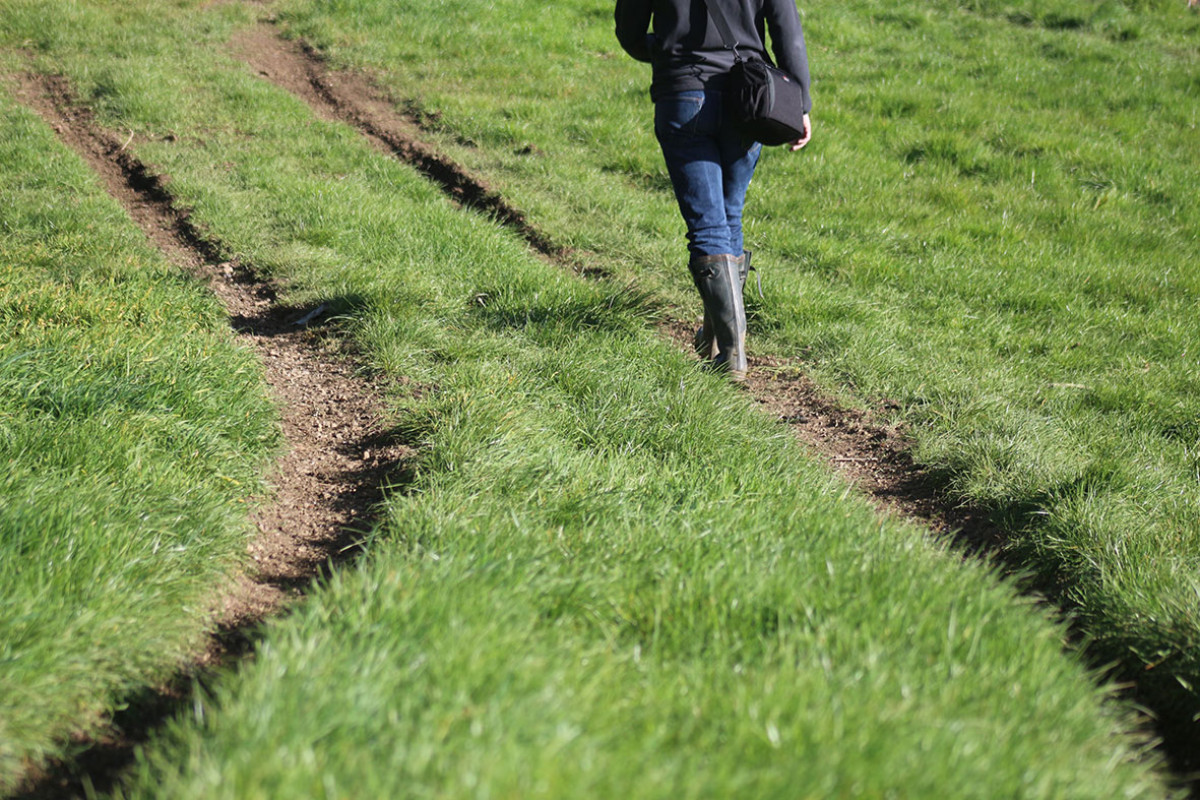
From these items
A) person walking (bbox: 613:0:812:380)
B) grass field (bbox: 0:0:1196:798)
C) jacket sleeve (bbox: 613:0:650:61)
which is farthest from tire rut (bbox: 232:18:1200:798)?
jacket sleeve (bbox: 613:0:650:61)

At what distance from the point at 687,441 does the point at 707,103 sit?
1624 millimetres

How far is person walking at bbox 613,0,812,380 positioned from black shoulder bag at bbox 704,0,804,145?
4 centimetres

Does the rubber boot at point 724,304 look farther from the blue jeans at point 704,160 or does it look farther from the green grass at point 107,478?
the green grass at point 107,478

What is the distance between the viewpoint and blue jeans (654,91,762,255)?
4.31 m

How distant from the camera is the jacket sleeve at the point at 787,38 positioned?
14.3 ft

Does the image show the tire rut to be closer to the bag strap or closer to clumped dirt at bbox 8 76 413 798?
the bag strap

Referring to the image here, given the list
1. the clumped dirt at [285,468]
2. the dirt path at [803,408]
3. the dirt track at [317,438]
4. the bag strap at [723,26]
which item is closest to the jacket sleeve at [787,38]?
the bag strap at [723,26]

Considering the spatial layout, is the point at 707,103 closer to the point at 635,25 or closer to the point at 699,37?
the point at 699,37

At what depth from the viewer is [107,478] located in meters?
2.97

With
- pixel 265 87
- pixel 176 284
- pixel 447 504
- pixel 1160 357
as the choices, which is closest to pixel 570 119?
pixel 265 87

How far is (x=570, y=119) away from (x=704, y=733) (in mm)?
8628

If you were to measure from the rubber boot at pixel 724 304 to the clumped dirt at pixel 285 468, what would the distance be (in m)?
1.66

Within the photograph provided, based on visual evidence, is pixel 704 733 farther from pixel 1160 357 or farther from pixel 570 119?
pixel 570 119

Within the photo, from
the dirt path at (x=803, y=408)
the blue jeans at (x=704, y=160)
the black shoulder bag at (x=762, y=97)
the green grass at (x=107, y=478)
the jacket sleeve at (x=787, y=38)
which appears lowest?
the dirt path at (x=803, y=408)
